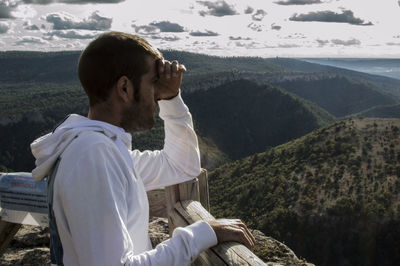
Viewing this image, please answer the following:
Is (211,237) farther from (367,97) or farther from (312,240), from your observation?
(367,97)

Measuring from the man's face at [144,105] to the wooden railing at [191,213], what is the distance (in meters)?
0.78

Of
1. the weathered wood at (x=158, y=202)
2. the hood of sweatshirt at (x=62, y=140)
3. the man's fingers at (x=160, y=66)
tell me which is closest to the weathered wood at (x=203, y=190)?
the weathered wood at (x=158, y=202)

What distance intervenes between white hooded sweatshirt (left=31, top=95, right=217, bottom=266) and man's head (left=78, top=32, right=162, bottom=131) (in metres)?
0.11

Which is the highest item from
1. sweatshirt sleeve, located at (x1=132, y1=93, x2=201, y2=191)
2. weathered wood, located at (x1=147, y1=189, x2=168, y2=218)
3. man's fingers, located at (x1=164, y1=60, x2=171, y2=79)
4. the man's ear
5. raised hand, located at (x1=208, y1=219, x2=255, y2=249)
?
man's fingers, located at (x1=164, y1=60, x2=171, y2=79)

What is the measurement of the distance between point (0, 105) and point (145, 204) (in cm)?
10204

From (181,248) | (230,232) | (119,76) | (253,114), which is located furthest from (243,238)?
(253,114)

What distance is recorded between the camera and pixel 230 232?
1.98m

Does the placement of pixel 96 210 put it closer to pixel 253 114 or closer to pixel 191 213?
pixel 191 213

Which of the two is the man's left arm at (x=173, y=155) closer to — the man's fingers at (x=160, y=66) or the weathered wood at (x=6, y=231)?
the man's fingers at (x=160, y=66)

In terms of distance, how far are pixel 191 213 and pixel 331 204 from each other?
50433 millimetres

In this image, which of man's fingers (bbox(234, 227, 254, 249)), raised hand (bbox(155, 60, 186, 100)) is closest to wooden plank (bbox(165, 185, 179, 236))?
raised hand (bbox(155, 60, 186, 100))

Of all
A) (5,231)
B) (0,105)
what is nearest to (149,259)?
(5,231)

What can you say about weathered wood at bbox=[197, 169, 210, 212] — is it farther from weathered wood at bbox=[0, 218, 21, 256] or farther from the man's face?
weathered wood at bbox=[0, 218, 21, 256]

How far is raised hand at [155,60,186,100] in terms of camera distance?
2102mm
